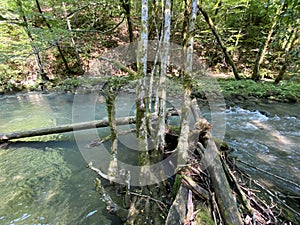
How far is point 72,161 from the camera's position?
400cm

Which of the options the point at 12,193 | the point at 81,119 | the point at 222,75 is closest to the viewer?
the point at 12,193

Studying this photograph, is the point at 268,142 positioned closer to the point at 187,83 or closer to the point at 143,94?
the point at 187,83

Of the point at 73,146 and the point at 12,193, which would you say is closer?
the point at 12,193

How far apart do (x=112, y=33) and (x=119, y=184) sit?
14676 millimetres

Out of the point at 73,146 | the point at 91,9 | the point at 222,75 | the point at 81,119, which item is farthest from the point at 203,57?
the point at 73,146

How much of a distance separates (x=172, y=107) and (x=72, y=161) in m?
4.13

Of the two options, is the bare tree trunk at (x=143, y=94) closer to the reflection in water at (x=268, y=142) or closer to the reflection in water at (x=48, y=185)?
the reflection in water at (x=48, y=185)

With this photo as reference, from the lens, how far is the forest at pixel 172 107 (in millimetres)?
2146

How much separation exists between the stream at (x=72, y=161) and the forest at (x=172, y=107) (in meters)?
0.19

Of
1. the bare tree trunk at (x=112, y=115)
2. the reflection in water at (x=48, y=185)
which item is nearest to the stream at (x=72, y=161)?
the reflection in water at (x=48, y=185)

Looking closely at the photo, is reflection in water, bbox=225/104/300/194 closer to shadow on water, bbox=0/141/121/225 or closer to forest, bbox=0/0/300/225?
forest, bbox=0/0/300/225

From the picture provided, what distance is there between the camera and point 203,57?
14227 millimetres

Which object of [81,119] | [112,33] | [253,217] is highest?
[112,33]

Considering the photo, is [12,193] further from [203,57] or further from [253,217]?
[203,57]
